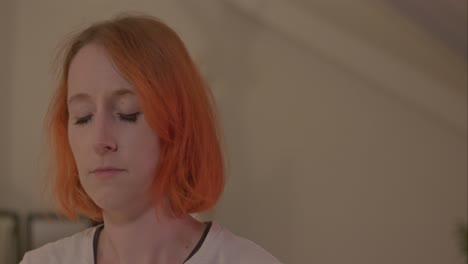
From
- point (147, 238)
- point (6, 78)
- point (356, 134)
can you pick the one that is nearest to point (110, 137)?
point (147, 238)

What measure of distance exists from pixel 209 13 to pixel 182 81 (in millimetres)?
682

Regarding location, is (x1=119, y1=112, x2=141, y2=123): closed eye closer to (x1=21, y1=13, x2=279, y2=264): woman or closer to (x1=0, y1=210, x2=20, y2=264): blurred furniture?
(x1=21, y1=13, x2=279, y2=264): woman

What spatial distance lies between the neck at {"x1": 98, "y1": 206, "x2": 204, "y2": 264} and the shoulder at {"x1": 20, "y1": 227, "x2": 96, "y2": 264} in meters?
0.05

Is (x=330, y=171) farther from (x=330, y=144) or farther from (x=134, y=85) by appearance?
(x=134, y=85)

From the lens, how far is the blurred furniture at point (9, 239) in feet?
5.29

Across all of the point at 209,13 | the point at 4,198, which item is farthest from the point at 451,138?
the point at 4,198

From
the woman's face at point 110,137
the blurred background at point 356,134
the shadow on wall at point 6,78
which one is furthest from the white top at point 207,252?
the shadow on wall at point 6,78

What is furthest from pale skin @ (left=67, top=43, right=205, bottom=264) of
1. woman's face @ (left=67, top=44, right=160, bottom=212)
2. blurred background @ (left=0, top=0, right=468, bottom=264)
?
blurred background @ (left=0, top=0, right=468, bottom=264)

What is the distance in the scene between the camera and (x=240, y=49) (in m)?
1.51

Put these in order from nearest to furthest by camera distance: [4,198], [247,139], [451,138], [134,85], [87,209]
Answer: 1. [134,85]
2. [87,209]
3. [451,138]
4. [247,139]
5. [4,198]

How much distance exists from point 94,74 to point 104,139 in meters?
0.09

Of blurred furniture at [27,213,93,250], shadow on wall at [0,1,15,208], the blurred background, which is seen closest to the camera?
the blurred background

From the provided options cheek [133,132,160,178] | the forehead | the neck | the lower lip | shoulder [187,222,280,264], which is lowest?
the neck

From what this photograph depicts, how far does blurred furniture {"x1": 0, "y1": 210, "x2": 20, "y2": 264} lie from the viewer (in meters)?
1.61
